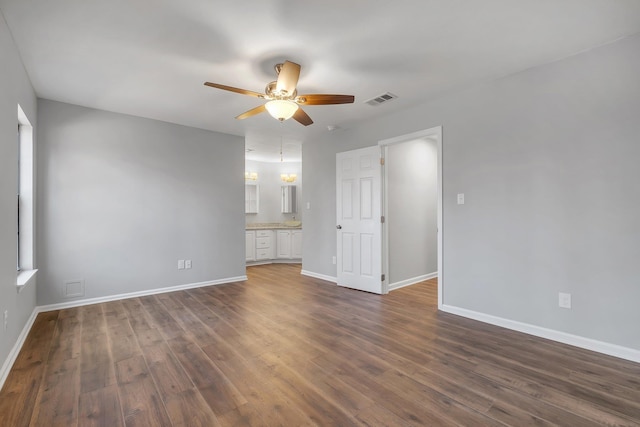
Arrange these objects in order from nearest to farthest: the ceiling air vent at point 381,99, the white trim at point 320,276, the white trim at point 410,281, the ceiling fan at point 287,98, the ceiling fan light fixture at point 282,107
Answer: the ceiling fan at point 287,98
the ceiling fan light fixture at point 282,107
the ceiling air vent at point 381,99
the white trim at point 410,281
the white trim at point 320,276

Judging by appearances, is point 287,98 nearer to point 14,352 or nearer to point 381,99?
point 381,99

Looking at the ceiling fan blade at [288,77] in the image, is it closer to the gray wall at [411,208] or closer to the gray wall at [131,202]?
the gray wall at [411,208]

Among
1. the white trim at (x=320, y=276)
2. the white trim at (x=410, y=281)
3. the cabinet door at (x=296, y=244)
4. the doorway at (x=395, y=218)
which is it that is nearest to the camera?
the doorway at (x=395, y=218)

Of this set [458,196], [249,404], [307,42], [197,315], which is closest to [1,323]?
[197,315]

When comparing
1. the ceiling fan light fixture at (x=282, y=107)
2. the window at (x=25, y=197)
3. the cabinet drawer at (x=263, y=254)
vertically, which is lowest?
the cabinet drawer at (x=263, y=254)

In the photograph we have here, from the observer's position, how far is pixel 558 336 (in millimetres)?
2701

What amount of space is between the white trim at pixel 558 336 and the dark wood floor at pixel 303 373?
9 centimetres

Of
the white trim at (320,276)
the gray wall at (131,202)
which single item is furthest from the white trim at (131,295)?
the white trim at (320,276)

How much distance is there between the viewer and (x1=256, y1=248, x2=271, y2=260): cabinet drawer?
22.7ft

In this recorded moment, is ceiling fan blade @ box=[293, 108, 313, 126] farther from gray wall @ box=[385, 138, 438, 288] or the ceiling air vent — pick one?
gray wall @ box=[385, 138, 438, 288]

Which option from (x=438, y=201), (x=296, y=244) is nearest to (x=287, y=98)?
(x=438, y=201)

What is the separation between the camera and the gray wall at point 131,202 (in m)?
3.69

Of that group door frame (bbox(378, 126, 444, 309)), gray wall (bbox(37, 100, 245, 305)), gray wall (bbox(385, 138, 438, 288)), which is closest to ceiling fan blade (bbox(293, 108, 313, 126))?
door frame (bbox(378, 126, 444, 309))

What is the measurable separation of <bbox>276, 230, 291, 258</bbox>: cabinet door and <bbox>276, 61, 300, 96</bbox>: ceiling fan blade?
4.88 m
